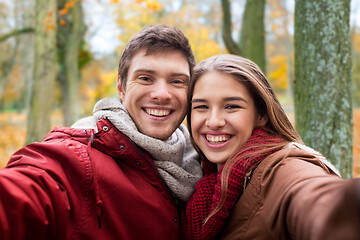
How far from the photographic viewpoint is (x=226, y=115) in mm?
2121

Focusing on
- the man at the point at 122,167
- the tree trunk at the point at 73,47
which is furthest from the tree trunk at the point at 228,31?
the tree trunk at the point at 73,47

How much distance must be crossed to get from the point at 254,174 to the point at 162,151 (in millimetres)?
734

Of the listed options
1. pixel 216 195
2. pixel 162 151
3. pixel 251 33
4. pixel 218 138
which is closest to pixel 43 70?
pixel 251 33

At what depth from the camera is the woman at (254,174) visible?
45.3 inches

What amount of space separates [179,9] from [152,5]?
16.7 metres

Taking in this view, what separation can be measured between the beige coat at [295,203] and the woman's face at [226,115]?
0.34 m

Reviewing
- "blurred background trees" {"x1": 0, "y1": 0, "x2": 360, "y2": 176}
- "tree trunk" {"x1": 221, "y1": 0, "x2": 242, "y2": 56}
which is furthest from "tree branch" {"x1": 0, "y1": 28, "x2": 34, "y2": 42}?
"tree trunk" {"x1": 221, "y1": 0, "x2": 242, "y2": 56}

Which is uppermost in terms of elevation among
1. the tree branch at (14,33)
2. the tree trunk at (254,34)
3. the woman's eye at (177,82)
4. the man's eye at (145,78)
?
the tree branch at (14,33)

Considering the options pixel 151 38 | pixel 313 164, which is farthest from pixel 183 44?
pixel 313 164

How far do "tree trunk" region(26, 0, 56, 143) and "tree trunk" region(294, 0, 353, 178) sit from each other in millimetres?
6830

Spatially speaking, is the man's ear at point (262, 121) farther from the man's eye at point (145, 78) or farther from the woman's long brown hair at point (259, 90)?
the man's eye at point (145, 78)

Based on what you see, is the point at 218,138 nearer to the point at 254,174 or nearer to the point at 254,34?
the point at 254,174

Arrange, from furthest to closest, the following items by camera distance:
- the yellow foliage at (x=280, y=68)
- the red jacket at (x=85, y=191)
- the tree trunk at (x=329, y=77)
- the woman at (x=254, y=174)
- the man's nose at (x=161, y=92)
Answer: the yellow foliage at (x=280, y=68) → the tree trunk at (x=329, y=77) → the man's nose at (x=161, y=92) → the red jacket at (x=85, y=191) → the woman at (x=254, y=174)

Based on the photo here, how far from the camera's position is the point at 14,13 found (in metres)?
17.7
